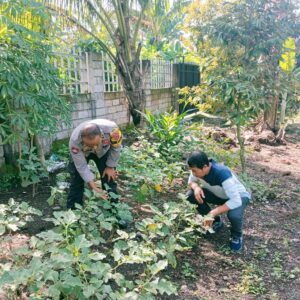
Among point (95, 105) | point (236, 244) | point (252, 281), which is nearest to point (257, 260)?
point (236, 244)

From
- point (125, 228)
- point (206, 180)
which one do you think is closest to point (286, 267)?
point (206, 180)

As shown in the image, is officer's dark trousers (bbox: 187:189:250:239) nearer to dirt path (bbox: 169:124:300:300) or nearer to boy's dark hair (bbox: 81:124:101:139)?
dirt path (bbox: 169:124:300:300)

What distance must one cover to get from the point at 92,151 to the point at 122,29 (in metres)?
4.09

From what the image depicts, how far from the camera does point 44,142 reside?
15.8 feet

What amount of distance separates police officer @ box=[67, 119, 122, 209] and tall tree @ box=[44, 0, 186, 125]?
3.75 meters

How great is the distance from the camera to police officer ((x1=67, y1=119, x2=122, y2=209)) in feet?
8.25

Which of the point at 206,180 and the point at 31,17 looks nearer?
the point at 206,180

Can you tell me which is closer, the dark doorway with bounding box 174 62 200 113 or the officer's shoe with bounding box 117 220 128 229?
the officer's shoe with bounding box 117 220 128 229

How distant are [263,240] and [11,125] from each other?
2.78 metres

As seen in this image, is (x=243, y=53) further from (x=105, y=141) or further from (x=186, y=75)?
(x=186, y=75)

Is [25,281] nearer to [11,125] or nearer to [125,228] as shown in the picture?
[125,228]

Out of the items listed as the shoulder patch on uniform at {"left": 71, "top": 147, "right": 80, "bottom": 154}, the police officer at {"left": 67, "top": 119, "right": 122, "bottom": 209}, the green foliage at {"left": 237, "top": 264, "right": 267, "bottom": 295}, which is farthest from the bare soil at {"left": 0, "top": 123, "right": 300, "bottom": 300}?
the shoulder patch on uniform at {"left": 71, "top": 147, "right": 80, "bottom": 154}

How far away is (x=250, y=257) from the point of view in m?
2.75

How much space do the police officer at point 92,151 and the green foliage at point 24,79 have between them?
780 millimetres
